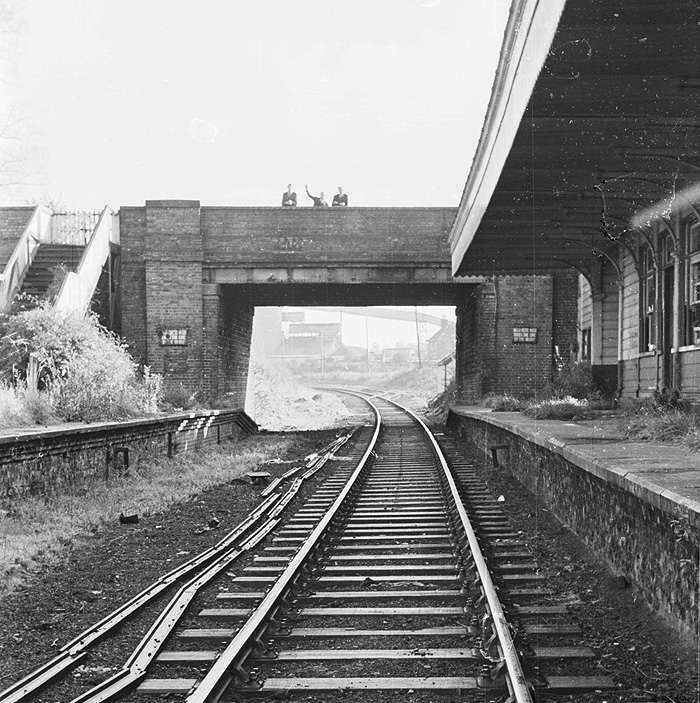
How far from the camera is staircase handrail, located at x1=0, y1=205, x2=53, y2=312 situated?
17.8 meters

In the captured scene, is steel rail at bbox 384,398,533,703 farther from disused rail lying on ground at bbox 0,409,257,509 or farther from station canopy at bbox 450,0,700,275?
disused rail lying on ground at bbox 0,409,257,509

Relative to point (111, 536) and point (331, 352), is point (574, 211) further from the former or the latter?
point (331, 352)

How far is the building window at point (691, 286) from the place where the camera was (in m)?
10.4

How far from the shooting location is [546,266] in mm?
17031

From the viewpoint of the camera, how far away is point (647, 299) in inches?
503

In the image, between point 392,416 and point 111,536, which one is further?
point 392,416

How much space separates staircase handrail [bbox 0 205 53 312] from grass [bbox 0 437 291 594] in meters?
6.31

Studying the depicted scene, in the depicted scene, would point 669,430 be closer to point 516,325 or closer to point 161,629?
point 161,629

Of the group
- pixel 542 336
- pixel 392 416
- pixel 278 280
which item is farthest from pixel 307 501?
pixel 392 416

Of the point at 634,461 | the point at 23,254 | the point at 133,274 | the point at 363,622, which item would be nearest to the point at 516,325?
the point at 133,274

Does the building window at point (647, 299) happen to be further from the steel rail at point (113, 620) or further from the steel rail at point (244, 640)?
the steel rail at point (244, 640)

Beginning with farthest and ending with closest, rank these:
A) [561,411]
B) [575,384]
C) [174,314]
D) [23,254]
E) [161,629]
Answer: [174,314] < [23,254] < [575,384] < [561,411] < [161,629]

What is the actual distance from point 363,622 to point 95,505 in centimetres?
507

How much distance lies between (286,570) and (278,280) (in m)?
15.9
